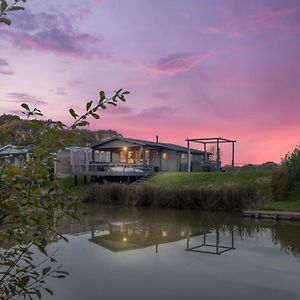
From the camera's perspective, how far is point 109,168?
1337 inches

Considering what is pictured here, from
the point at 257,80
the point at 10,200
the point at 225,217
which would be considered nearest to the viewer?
the point at 10,200

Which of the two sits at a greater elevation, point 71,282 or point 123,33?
point 123,33

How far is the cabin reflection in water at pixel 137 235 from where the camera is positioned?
12355 mm

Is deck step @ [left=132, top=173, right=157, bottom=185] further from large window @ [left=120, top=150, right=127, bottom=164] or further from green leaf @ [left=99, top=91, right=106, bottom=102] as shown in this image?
green leaf @ [left=99, top=91, right=106, bottom=102]

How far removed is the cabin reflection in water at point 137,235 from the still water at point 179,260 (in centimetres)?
3

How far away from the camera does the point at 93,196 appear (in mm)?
27016

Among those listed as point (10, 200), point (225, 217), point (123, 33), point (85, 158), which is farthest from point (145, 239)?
point (85, 158)

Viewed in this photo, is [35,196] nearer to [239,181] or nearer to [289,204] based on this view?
[289,204]

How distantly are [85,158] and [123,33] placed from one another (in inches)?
840

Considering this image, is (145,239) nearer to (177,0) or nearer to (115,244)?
(115,244)

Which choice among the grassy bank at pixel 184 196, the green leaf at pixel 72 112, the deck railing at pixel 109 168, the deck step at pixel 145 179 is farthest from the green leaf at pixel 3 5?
the deck railing at pixel 109 168

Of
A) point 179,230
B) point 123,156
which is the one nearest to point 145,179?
point 123,156

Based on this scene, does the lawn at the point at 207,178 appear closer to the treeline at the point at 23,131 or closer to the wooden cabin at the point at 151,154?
the wooden cabin at the point at 151,154

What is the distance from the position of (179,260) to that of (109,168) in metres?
24.0
